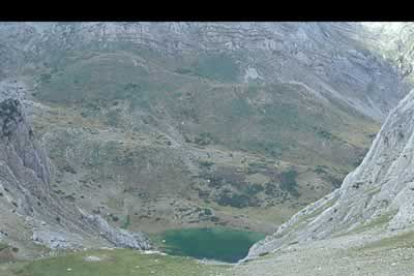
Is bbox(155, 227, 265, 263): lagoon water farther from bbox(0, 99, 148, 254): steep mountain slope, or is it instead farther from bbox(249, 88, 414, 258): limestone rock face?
bbox(249, 88, 414, 258): limestone rock face

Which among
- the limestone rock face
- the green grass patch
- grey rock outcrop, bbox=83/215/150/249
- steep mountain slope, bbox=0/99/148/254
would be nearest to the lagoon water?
steep mountain slope, bbox=0/99/148/254

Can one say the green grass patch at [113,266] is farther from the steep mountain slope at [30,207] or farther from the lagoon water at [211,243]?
the lagoon water at [211,243]

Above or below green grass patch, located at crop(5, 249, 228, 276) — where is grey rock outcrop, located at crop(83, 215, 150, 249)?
above

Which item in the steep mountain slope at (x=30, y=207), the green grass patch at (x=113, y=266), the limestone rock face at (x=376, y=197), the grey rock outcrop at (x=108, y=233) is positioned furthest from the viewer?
the grey rock outcrop at (x=108, y=233)

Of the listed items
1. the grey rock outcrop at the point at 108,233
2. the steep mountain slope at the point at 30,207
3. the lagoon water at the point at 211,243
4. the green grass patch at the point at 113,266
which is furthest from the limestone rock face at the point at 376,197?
the lagoon water at the point at 211,243

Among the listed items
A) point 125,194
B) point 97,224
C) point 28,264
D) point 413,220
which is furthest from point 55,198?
point 125,194
